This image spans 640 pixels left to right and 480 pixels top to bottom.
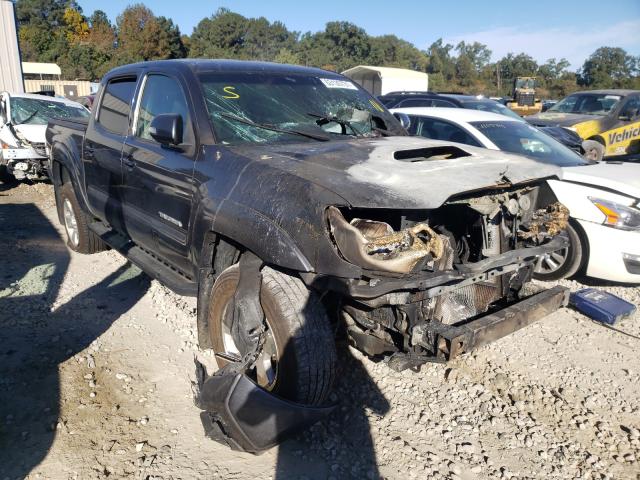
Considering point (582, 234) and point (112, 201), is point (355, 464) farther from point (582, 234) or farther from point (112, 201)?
point (582, 234)

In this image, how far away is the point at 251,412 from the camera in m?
2.30

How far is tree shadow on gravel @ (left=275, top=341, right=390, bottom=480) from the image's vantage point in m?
2.56

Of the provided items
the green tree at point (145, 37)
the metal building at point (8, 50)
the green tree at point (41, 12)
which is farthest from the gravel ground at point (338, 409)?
the green tree at point (41, 12)

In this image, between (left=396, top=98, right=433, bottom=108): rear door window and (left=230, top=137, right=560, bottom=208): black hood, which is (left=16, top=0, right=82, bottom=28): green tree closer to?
(left=396, top=98, right=433, bottom=108): rear door window

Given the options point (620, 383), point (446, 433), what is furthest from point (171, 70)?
point (620, 383)

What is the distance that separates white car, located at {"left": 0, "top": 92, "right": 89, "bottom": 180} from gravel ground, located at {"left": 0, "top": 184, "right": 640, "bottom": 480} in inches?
225

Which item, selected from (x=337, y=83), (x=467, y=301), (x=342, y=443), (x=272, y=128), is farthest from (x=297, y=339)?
(x=337, y=83)

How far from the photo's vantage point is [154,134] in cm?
319

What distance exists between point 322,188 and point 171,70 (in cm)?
186

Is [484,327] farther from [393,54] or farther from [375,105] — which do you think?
[393,54]

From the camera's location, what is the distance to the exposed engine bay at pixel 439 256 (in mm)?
2320

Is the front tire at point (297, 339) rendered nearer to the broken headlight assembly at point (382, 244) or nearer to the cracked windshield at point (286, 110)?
the broken headlight assembly at point (382, 244)

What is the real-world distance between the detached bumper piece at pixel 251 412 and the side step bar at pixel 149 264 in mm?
1013

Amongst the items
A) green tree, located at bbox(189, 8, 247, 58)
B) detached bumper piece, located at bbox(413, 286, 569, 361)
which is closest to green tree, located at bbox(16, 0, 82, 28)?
green tree, located at bbox(189, 8, 247, 58)
